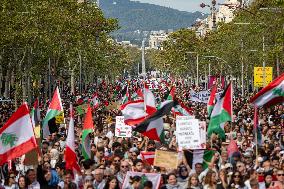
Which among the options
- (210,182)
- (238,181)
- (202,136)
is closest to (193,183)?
(210,182)

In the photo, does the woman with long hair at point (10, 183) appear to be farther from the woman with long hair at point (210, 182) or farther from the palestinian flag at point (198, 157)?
the palestinian flag at point (198, 157)

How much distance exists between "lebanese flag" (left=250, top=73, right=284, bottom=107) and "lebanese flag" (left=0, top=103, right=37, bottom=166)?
386cm

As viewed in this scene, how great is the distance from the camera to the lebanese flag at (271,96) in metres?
16.3

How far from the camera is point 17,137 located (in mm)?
14703

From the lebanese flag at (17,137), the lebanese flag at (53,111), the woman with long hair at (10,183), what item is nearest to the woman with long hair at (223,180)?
the lebanese flag at (17,137)

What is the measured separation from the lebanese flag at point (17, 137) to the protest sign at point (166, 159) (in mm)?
2321

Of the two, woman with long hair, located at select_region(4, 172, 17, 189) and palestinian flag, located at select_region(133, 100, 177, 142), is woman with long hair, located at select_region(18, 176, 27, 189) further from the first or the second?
palestinian flag, located at select_region(133, 100, 177, 142)

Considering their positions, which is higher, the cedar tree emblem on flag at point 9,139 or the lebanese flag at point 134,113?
the cedar tree emblem on flag at point 9,139

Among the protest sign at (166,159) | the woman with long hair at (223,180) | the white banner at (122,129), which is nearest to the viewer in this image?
the woman with long hair at (223,180)

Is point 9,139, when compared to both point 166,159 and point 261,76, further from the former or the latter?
point 261,76

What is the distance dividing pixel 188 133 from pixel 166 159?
7.19ft

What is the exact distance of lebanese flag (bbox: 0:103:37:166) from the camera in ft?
47.4

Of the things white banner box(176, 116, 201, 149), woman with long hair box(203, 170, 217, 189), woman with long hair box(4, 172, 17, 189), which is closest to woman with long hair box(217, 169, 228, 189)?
woman with long hair box(203, 170, 217, 189)

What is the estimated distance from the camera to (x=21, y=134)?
1477 cm
